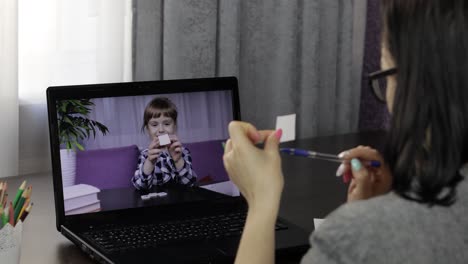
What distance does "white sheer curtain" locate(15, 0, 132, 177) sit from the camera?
6.38ft

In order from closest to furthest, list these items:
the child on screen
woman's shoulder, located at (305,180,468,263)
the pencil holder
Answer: woman's shoulder, located at (305,180,468,263), the pencil holder, the child on screen

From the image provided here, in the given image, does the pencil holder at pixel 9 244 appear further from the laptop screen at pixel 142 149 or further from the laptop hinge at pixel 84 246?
the laptop screen at pixel 142 149

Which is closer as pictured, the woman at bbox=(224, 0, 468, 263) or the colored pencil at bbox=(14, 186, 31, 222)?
the woman at bbox=(224, 0, 468, 263)

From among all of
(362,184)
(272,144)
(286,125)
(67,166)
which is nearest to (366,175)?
(362,184)

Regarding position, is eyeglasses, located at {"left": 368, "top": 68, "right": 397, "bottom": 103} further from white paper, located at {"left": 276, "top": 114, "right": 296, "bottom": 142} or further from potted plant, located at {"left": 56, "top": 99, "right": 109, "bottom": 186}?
potted plant, located at {"left": 56, "top": 99, "right": 109, "bottom": 186}

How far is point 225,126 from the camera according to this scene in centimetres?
148

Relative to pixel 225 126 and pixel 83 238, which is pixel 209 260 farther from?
pixel 225 126

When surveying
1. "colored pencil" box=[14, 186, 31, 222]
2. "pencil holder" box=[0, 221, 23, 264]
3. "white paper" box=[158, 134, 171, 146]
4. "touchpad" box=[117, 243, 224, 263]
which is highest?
"white paper" box=[158, 134, 171, 146]

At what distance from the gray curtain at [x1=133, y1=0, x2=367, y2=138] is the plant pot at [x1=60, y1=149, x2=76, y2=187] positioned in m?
0.76

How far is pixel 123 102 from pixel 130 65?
683 mm

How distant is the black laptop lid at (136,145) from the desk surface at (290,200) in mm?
60

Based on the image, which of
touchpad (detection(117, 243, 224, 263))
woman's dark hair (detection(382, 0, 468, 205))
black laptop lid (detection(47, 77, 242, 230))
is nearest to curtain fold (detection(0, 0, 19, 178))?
black laptop lid (detection(47, 77, 242, 230))

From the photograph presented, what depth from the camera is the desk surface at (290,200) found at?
124 cm

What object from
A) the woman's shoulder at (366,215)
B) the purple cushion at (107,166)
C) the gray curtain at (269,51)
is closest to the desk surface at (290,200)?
the purple cushion at (107,166)
